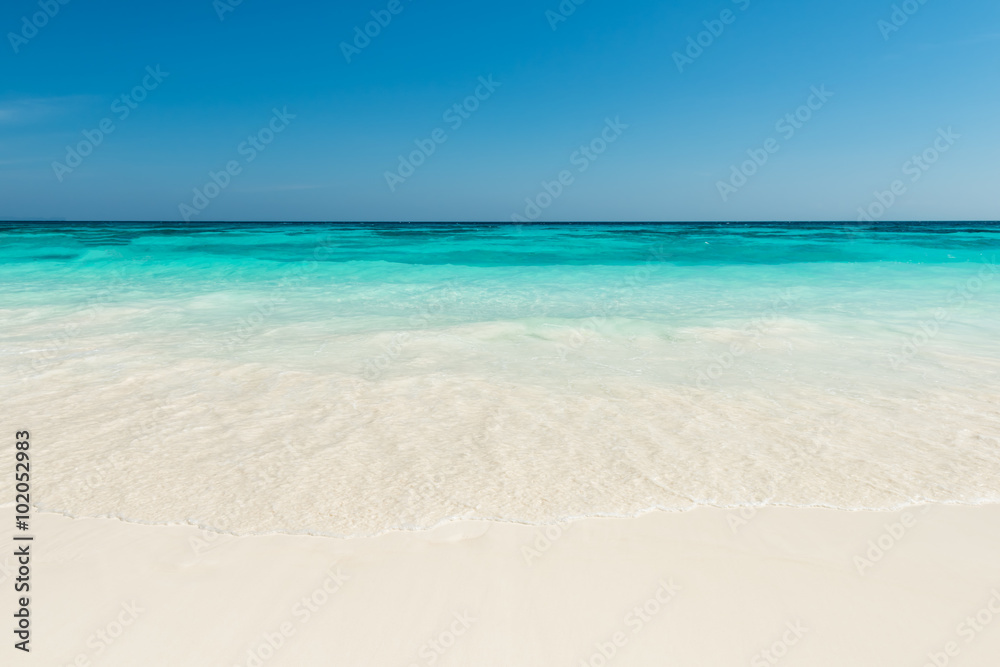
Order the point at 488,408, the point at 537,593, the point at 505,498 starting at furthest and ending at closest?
the point at 488,408
the point at 505,498
the point at 537,593

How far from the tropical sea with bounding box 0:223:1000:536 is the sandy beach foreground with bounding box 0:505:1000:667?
0.18m

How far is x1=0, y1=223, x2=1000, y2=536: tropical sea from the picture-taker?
307cm

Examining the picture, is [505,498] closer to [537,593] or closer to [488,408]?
[537,593]

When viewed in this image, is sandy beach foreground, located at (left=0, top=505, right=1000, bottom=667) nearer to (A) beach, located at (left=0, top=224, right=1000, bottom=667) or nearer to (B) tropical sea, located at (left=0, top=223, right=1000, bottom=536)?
(A) beach, located at (left=0, top=224, right=1000, bottom=667)

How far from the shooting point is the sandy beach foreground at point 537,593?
2070mm

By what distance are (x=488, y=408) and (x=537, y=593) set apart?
219cm

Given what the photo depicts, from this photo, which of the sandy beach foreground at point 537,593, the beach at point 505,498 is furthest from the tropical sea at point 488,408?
the sandy beach foreground at point 537,593

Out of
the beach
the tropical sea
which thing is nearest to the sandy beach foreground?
the beach

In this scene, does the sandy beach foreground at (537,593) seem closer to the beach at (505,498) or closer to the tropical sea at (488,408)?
the beach at (505,498)

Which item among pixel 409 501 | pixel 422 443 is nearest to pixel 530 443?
pixel 422 443

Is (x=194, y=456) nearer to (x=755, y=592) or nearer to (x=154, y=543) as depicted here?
(x=154, y=543)

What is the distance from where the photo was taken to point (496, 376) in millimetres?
5379

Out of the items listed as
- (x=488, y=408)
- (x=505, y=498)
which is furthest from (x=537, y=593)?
(x=488, y=408)

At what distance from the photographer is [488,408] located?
4469 millimetres
